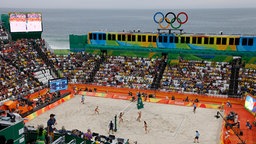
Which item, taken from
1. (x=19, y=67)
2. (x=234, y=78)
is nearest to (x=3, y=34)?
(x=19, y=67)

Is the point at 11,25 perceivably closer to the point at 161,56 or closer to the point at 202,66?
the point at 161,56

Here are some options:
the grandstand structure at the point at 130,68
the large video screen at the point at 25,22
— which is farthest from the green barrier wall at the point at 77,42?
the large video screen at the point at 25,22

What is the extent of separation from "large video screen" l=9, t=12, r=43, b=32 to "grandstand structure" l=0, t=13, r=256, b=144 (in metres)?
1.05

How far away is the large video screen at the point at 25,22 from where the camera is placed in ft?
176

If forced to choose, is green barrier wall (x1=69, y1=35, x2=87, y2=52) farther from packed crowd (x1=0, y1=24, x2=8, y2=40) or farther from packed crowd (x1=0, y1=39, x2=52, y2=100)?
packed crowd (x1=0, y1=24, x2=8, y2=40)

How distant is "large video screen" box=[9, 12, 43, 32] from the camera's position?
2115 inches

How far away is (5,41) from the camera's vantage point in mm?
53406

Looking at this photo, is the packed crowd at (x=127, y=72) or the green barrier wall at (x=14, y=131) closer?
the green barrier wall at (x=14, y=131)

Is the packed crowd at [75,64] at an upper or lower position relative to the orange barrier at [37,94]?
upper

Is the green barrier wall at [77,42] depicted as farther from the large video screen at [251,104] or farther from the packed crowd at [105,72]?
the large video screen at [251,104]

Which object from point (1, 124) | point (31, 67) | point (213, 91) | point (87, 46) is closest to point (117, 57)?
point (87, 46)

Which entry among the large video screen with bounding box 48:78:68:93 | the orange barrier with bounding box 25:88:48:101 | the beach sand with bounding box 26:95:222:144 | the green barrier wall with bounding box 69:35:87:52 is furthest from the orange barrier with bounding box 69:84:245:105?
the green barrier wall with bounding box 69:35:87:52

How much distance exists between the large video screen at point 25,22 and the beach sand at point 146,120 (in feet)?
69.4

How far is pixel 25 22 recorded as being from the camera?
55.2 meters
